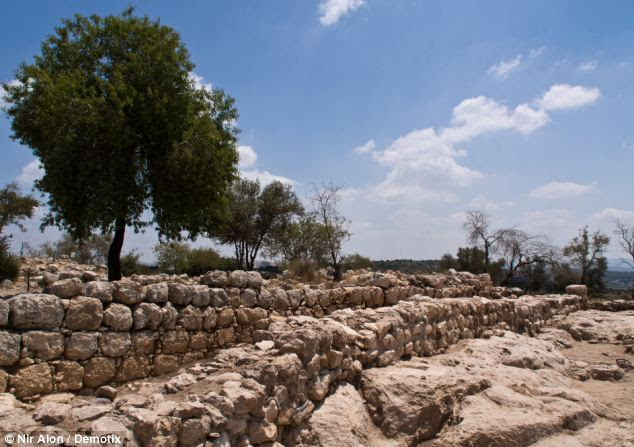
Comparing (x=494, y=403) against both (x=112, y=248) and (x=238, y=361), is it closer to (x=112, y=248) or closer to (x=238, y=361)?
(x=238, y=361)

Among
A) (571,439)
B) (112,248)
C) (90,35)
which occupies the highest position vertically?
(90,35)

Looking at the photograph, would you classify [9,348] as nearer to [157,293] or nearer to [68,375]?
[68,375]

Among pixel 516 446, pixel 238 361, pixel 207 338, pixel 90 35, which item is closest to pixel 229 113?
pixel 90 35

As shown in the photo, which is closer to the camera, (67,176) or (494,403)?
(494,403)

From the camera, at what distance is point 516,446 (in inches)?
185

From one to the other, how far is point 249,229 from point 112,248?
13922 millimetres

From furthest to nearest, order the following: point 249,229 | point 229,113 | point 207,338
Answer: point 249,229
point 229,113
point 207,338

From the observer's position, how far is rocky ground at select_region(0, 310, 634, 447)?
319cm

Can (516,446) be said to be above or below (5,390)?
below

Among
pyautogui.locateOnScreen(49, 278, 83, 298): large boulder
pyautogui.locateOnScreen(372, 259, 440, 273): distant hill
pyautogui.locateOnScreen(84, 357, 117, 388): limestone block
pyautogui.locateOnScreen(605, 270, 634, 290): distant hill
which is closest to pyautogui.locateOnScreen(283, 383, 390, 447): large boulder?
pyautogui.locateOnScreen(84, 357, 117, 388): limestone block

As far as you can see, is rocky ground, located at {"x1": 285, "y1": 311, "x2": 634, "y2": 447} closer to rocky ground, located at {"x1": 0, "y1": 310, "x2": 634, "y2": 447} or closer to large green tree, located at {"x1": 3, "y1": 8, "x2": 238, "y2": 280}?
rocky ground, located at {"x1": 0, "y1": 310, "x2": 634, "y2": 447}

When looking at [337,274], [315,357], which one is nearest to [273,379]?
[315,357]

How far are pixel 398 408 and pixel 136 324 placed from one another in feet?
12.3

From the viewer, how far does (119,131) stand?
11.5m
